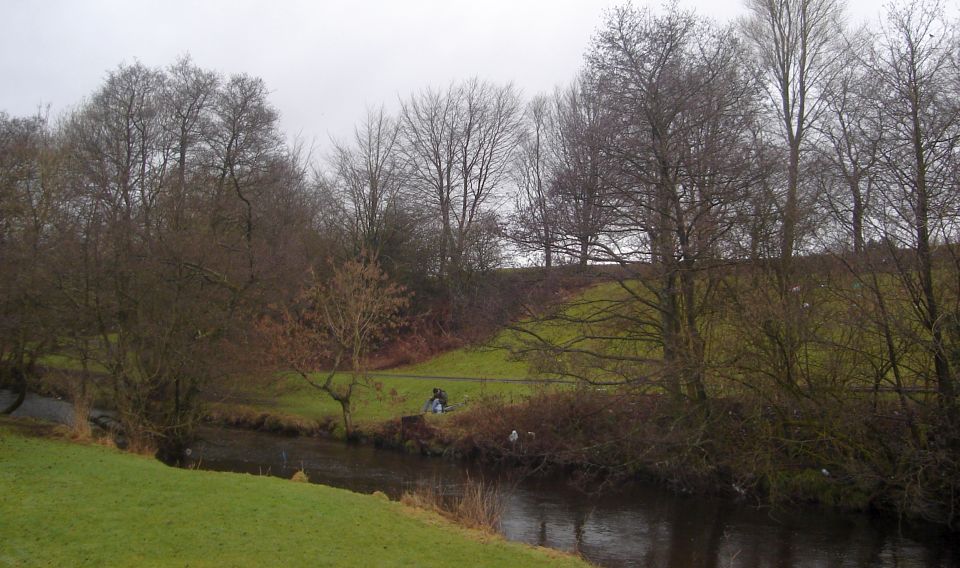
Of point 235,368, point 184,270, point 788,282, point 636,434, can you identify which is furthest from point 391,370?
point 788,282

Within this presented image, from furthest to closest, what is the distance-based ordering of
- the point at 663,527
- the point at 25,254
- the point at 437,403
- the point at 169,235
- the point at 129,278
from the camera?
the point at 437,403 → the point at 169,235 → the point at 129,278 → the point at 25,254 → the point at 663,527

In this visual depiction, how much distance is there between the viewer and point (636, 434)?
1766 cm

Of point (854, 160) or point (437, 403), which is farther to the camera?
point (437, 403)

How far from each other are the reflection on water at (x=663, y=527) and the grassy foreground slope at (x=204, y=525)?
373 cm

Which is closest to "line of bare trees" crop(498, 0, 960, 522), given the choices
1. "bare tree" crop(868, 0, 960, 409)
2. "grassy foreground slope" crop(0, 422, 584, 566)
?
"bare tree" crop(868, 0, 960, 409)

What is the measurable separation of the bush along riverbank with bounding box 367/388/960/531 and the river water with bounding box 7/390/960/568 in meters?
0.49

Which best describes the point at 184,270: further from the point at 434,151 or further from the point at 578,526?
the point at 434,151

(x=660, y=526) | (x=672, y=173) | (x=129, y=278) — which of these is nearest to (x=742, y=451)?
(x=660, y=526)

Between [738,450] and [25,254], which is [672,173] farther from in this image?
[25,254]

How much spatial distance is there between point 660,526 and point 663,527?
8 centimetres

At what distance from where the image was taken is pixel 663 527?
1469 centimetres

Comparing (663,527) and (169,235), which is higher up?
(169,235)

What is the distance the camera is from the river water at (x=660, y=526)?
12.6 metres

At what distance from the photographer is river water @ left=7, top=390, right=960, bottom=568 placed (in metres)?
12.6
